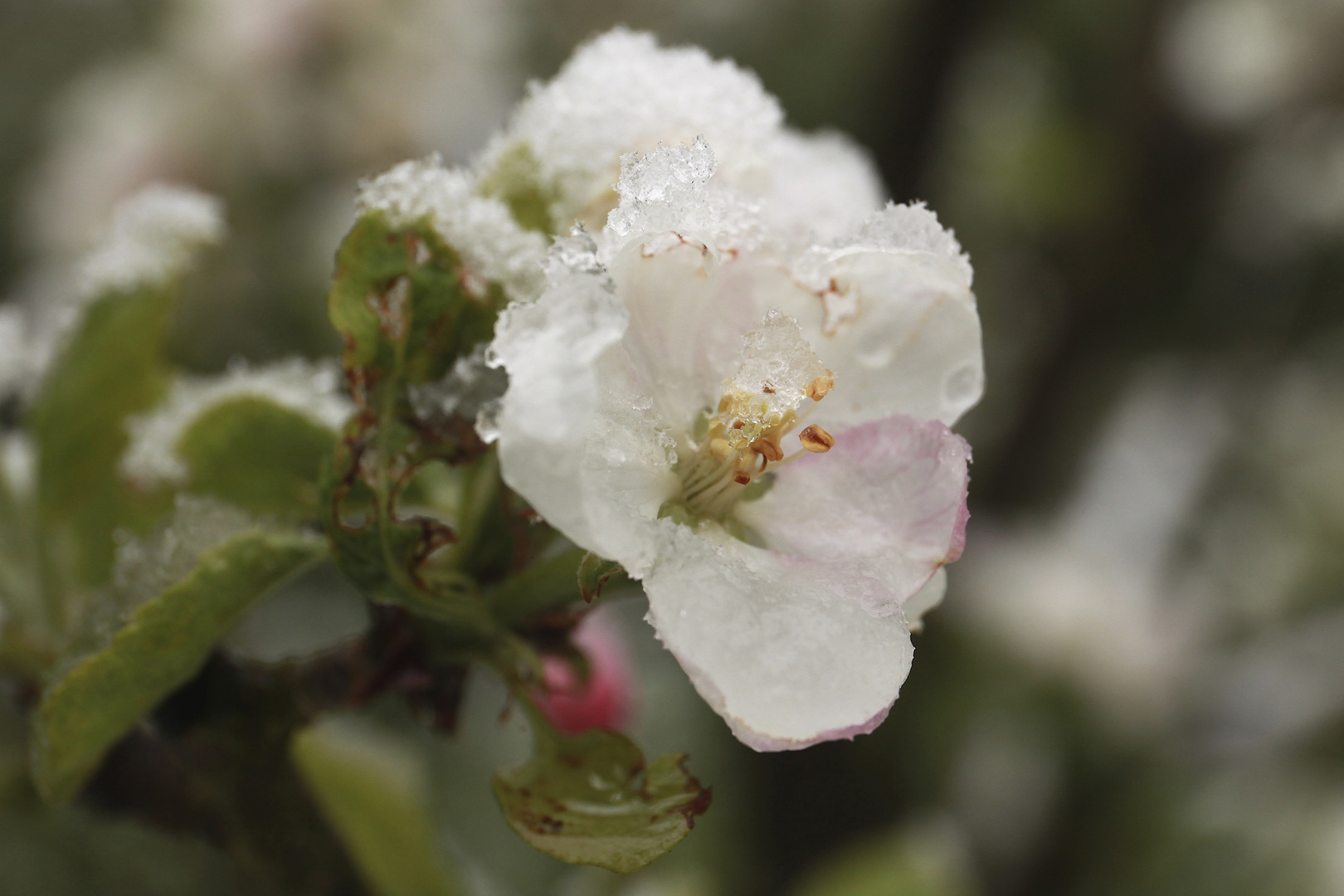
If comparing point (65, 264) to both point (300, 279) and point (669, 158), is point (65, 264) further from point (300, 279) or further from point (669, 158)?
point (669, 158)

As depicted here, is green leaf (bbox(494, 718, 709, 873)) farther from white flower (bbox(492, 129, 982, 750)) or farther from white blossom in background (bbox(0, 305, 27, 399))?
white blossom in background (bbox(0, 305, 27, 399))

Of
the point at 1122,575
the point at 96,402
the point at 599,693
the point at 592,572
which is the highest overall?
the point at 592,572

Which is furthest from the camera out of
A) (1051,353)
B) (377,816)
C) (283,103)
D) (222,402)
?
(283,103)

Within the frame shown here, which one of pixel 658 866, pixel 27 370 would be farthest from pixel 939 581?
pixel 658 866

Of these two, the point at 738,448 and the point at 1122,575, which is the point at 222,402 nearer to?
the point at 738,448

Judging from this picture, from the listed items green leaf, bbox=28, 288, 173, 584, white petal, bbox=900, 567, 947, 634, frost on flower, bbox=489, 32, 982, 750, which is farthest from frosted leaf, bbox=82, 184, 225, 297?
white petal, bbox=900, 567, 947, 634

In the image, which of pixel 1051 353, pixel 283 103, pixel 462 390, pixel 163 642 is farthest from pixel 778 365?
pixel 283 103
